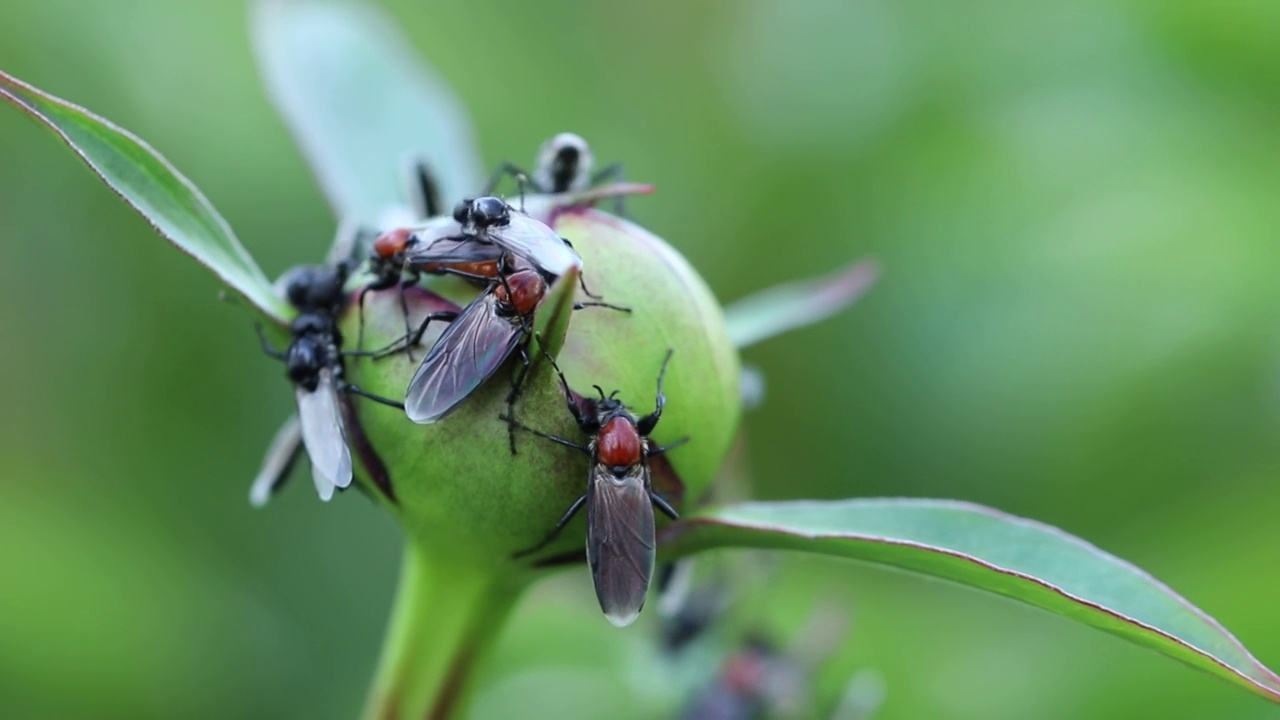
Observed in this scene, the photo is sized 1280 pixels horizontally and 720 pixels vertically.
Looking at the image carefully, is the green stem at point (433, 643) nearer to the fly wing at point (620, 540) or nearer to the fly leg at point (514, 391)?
the fly wing at point (620, 540)

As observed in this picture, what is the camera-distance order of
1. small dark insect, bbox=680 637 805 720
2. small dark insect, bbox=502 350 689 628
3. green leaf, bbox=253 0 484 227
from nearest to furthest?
small dark insect, bbox=502 350 689 628
green leaf, bbox=253 0 484 227
small dark insect, bbox=680 637 805 720

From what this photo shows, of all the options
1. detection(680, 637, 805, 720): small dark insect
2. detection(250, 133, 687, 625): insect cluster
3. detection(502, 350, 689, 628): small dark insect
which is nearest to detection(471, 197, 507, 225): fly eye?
detection(250, 133, 687, 625): insect cluster

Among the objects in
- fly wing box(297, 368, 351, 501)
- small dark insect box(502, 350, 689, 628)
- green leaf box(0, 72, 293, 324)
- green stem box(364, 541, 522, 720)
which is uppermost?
green leaf box(0, 72, 293, 324)

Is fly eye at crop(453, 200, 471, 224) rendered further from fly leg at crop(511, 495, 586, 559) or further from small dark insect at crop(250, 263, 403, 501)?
fly leg at crop(511, 495, 586, 559)

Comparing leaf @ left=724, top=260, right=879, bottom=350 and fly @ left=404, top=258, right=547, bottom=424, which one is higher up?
fly @ left=404, top=258, right=547, bottom=424

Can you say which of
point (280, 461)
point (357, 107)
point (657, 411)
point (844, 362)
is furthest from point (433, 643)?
point (844, 362)

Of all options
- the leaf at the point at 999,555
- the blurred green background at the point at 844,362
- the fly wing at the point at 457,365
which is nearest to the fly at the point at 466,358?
the fly wing at the point at 457,365
